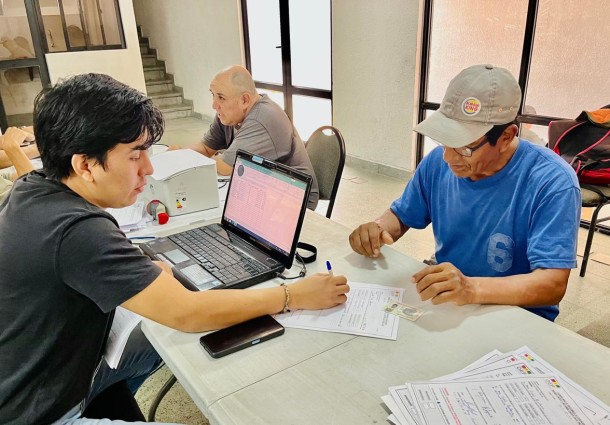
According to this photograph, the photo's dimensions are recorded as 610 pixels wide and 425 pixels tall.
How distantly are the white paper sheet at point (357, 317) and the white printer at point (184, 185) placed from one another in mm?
875

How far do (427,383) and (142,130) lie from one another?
2.59ft

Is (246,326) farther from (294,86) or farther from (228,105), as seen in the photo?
(294,86)

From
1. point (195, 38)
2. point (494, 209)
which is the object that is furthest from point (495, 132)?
point (195, 38)

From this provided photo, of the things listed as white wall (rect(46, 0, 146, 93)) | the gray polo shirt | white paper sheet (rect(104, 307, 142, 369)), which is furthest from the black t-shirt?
white wall (rect(46, 0, 146, 93))

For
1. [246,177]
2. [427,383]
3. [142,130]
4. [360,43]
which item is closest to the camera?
[427,383]

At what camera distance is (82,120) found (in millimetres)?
994

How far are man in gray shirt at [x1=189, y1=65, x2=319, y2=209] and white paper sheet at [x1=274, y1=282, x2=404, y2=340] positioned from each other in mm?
1112

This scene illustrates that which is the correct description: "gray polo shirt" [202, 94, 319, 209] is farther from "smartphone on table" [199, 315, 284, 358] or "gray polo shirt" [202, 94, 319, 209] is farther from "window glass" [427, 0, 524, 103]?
"window glass" [427, 0, 524, 103]

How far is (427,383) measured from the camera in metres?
0.93

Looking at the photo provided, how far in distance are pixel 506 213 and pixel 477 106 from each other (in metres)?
0.31

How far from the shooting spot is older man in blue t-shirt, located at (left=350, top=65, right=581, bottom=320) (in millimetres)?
1212

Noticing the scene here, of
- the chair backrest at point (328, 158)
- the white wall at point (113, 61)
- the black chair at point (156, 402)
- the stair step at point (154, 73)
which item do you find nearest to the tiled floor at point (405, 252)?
the black chair at point (156, 402)

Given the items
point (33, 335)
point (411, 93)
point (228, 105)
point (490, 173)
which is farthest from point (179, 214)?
point (411, 93)

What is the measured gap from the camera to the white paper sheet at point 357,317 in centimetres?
112
